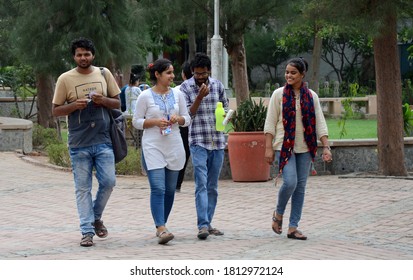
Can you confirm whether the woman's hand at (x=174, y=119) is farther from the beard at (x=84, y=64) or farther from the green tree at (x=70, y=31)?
the green tree at (x=70, y=31)

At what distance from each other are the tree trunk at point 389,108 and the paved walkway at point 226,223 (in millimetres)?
906

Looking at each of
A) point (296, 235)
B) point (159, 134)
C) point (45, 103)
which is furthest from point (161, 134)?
point (45, 103)

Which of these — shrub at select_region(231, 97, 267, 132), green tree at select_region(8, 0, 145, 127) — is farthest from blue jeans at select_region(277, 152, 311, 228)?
green tree at select_region(8, 0, 145, 127)

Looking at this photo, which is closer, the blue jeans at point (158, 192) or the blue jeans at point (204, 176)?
the blue jeans at point (158, 192)

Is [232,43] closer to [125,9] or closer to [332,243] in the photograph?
[125,9]

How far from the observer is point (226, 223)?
10602mm

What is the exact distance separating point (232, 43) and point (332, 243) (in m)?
12.8

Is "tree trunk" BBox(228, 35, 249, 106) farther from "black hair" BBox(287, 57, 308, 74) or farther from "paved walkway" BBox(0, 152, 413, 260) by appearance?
"black hair" BBox(287, 57, 308, 74)

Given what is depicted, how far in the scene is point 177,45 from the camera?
4494cm

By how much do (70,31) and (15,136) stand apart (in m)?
2.83

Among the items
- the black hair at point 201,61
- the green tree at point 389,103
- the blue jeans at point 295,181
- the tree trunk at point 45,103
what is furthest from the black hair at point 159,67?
the tree trunk at point 45,103

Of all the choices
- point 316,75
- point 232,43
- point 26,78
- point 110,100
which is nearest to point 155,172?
point 110,100

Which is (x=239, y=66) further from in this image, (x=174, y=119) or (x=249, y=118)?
(x=174, y=119)

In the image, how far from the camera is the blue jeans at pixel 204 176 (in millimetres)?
9352
